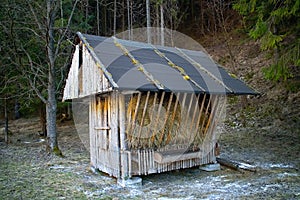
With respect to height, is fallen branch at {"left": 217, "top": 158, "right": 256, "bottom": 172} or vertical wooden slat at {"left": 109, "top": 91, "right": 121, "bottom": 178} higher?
vertical wooden slat at {"left": 109, "top": 91, "right": 121, "bottom": 178}

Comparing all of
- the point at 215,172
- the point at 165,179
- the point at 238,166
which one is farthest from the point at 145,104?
the point at 238,166

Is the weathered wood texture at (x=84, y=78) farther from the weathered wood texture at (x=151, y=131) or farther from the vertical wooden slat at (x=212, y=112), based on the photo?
the vertical wooden slat at (x=212, y=112)

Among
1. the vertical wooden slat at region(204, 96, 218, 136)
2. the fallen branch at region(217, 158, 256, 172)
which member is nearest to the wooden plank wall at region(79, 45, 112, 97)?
the vertical wooden slat at region(204, 96, 218, 136)

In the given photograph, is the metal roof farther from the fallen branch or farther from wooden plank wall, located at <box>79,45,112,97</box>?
the fallen branch

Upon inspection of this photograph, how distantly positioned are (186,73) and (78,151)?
5.69m

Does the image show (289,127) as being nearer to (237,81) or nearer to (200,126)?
(237,81)

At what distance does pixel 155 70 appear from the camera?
6.04 m

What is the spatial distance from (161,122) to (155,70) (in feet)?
3.99

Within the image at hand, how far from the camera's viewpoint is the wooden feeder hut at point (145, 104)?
18.4ft

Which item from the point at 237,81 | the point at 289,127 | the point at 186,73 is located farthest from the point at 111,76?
the point at 289,127

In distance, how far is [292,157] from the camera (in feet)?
25.4

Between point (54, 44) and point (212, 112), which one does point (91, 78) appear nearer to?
point (212, 112)

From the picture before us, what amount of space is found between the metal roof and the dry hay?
434mm

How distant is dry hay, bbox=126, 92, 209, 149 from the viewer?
19.1 feet
